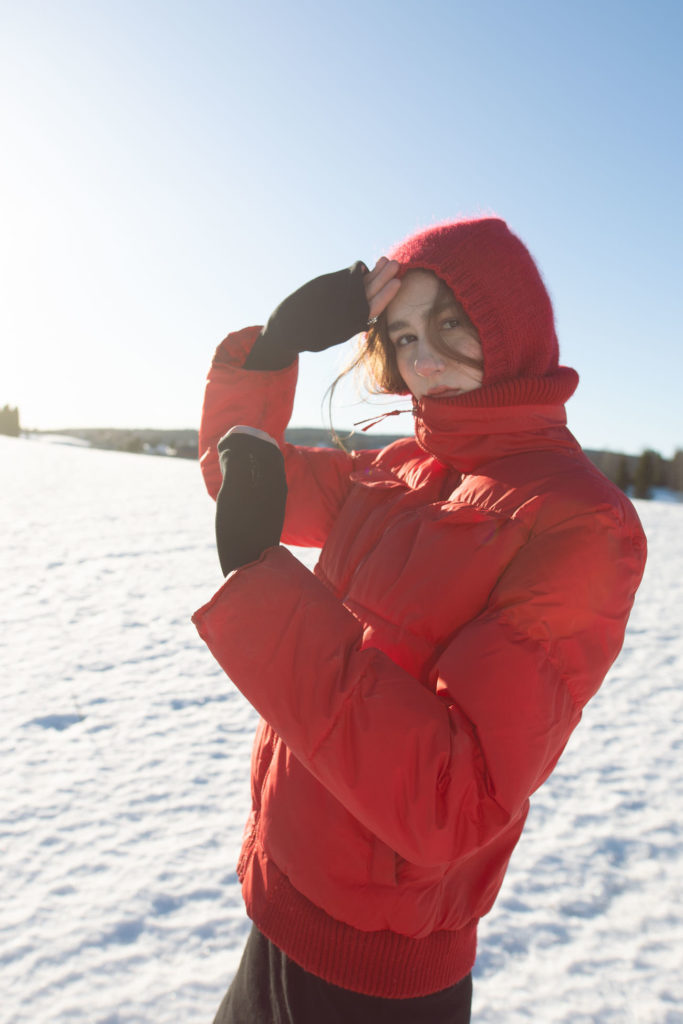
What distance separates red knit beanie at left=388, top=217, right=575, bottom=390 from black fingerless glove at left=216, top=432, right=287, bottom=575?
444 millimetres

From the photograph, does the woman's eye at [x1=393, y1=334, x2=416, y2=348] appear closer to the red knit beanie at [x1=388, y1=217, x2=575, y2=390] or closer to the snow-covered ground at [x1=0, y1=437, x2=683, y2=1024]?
the red knit beanie at [x1=388, y1=217, x2=575, y2=390]

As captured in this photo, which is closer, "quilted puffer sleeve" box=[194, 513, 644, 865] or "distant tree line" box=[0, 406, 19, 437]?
"quilted puffer sleeve" box=[194, 513, 644, 865]

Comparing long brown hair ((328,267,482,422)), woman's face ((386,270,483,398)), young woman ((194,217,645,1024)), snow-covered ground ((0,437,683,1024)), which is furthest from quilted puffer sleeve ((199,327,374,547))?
snow-covered ground ((0,437,683,1024))

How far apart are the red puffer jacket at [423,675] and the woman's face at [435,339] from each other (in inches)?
2.7

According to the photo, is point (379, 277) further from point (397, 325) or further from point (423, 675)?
point (423, 675)

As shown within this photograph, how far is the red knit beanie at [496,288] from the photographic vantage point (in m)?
1.16

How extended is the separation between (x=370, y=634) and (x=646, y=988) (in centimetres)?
181

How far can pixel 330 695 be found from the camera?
813 mm

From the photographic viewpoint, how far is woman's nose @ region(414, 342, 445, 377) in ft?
3.88

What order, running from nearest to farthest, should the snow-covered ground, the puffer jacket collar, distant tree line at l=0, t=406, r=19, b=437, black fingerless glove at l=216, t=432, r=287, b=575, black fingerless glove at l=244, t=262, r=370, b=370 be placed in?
black fingerless glove at l=216, t=432, r=287, b=575 < the puffer jacket collar < black fingerless glove at l=244, t=262, r=370, b=370 < the snow-covered ground < distant tree line at l=0, t=406, r=19, b=437

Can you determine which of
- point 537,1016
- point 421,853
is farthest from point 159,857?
point 421,853

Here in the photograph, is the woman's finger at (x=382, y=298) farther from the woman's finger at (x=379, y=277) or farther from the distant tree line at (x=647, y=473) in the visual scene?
the distant tree line at (x=647, y=473)

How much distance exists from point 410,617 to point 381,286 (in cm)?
64

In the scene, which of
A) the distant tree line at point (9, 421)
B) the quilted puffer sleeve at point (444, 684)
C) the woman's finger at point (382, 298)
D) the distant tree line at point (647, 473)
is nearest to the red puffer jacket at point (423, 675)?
the quilted puffer sleeve at point (444, 684)
